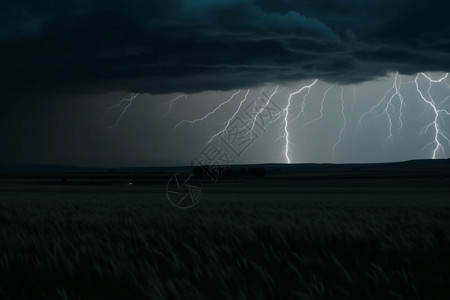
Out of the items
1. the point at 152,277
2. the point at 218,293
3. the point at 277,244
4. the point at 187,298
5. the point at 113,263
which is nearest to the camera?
the point at 187,298

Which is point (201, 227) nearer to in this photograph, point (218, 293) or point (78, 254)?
point (78, 254)

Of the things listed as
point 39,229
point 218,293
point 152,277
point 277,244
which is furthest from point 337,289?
point 39,229

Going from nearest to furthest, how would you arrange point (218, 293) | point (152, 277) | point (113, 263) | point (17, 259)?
point (218, 293)
point (152, 277)
point (113, 263)
point (17, 259)

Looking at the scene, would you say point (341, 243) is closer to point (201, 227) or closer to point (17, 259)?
point (201, 227)

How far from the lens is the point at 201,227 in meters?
7.65

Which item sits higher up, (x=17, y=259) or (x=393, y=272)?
(x=393, y=272)

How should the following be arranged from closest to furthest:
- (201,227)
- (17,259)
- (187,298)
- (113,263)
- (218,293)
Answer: (187,298), (218,293), (113,263), (17,259), (201,227)

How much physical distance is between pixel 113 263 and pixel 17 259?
3.82ft

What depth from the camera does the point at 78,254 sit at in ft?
17.8

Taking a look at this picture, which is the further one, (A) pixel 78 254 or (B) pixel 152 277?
(A) pixel 78 254

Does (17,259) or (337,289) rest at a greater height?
(337,289)

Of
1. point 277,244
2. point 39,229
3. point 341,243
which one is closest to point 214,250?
point 277,244

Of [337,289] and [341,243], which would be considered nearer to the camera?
[337,289]

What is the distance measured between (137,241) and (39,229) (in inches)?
85.4
